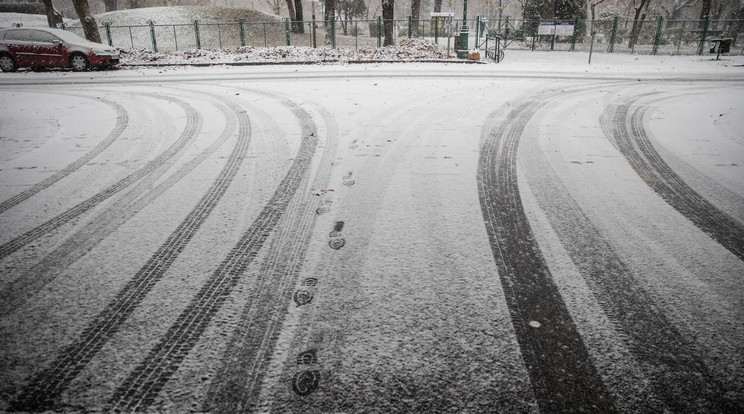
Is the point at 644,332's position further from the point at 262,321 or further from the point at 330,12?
the point at 330,12

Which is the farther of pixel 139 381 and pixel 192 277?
pixel 192 277

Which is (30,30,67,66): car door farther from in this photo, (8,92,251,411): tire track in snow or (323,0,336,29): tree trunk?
(8,92,251,411): tire track in snow

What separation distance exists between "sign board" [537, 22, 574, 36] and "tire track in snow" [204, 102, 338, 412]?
25.3 meters

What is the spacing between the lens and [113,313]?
7.09ft

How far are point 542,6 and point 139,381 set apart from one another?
35657mm

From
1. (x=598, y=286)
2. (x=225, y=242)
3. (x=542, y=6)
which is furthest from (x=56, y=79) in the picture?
(x=542, y=6)

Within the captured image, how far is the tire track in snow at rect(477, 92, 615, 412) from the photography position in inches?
65.8

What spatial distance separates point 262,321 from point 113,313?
0.81 m

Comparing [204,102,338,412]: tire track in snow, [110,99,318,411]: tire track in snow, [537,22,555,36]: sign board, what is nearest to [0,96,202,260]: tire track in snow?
[110,99,318,411]: tire track in snow

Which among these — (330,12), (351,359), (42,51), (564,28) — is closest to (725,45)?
(564,28)

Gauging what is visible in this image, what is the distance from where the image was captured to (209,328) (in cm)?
204

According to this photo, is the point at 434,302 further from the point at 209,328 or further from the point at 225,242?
the point at 225,242

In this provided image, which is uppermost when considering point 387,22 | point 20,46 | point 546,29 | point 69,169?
point 387,22

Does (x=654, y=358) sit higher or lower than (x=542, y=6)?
lower
